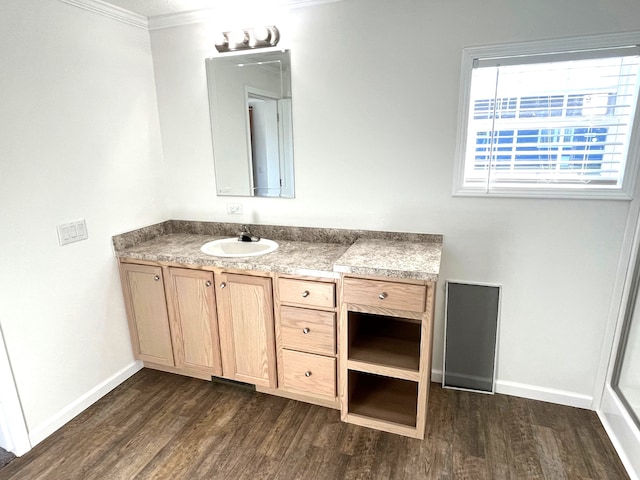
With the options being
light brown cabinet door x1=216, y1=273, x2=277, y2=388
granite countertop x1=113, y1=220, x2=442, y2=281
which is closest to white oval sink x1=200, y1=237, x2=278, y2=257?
granite countertop x1=113, y1=220, x2=442, y2=281

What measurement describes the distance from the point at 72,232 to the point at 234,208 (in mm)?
973

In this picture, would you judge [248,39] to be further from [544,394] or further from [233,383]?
[544,394]

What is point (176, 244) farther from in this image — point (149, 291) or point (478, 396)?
→ point (478, 396)

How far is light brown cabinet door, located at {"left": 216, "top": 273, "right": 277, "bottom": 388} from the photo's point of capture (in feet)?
6.93

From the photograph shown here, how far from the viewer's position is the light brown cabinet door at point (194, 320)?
7.35ft

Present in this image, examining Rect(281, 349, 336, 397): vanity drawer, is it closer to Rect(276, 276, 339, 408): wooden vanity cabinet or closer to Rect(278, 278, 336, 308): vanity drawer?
Rect(276, 276, 339, 408): wooden vanity cabinet

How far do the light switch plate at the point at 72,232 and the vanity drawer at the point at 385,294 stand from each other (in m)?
1.54

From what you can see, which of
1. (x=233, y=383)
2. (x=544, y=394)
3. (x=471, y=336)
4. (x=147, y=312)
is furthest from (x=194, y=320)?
(x=544, y=394)

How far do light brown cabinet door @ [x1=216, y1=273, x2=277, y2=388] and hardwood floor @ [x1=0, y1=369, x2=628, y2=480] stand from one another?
20 cm

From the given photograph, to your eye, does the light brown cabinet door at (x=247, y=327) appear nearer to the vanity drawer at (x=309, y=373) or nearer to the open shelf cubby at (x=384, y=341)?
the vanity drawer at (x=309, y=373)

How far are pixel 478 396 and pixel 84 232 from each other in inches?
100

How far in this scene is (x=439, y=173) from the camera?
7.02ft

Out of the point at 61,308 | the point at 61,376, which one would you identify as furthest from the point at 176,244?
the point at 61,376

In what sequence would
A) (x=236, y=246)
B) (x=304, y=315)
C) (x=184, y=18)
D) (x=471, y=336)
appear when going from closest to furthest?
(x=304, y=315) < (x=471, y=336) < (x=184, y=18) < (x=236, y=246)
